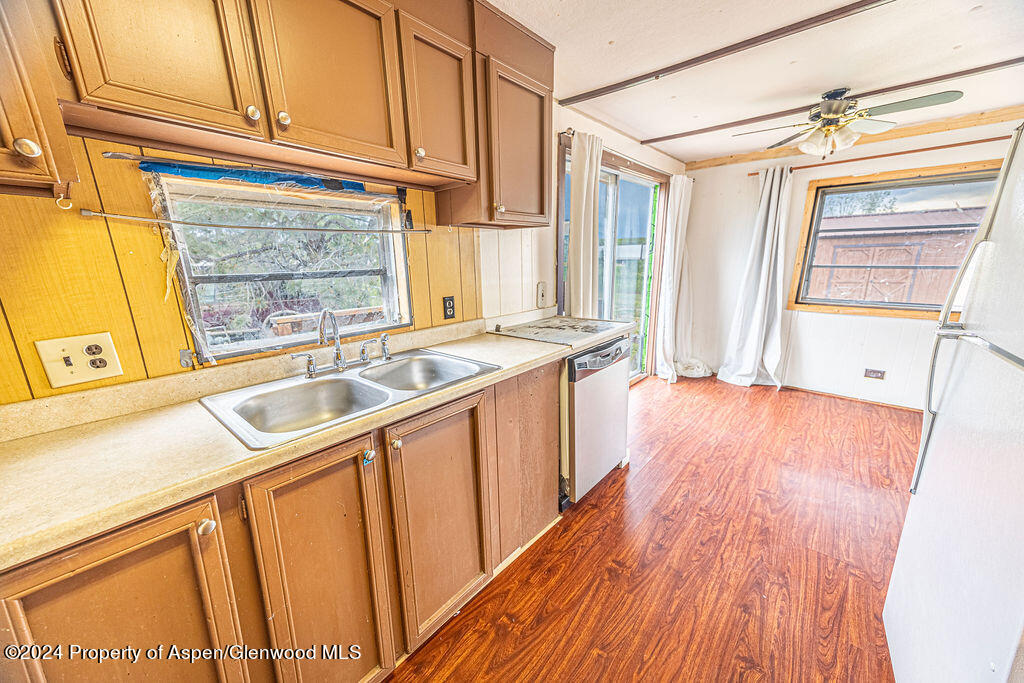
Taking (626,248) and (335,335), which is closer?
(335,335)

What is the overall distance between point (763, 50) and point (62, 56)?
2531 millimetres

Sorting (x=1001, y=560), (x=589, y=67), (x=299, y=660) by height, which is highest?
(x=589, y=67)

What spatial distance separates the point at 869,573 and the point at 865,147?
346cm

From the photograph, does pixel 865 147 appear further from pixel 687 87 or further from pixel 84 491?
pixel 84 491

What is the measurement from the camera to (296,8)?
99 cm

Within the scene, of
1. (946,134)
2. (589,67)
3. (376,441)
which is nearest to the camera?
(376,441)

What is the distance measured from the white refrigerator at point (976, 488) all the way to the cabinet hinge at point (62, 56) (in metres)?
2.02

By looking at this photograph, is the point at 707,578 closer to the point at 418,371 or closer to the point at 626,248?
the point at 418,371

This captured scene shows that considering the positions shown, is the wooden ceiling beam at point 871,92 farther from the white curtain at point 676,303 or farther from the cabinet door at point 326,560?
the cabinet door at point 326,560

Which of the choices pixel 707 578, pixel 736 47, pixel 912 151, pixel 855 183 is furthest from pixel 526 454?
pixel 912 151

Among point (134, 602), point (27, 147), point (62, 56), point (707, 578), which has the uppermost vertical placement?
point (62, 56)

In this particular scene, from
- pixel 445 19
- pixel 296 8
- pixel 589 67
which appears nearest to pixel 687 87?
pixel 589 67

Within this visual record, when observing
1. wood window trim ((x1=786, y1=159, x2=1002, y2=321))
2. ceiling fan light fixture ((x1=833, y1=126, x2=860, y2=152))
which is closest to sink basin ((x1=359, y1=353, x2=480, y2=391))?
ceiling fan light fixture ((x1=833, y1=126, x2=860, y2=152))

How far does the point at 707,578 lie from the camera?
1.58 metres
